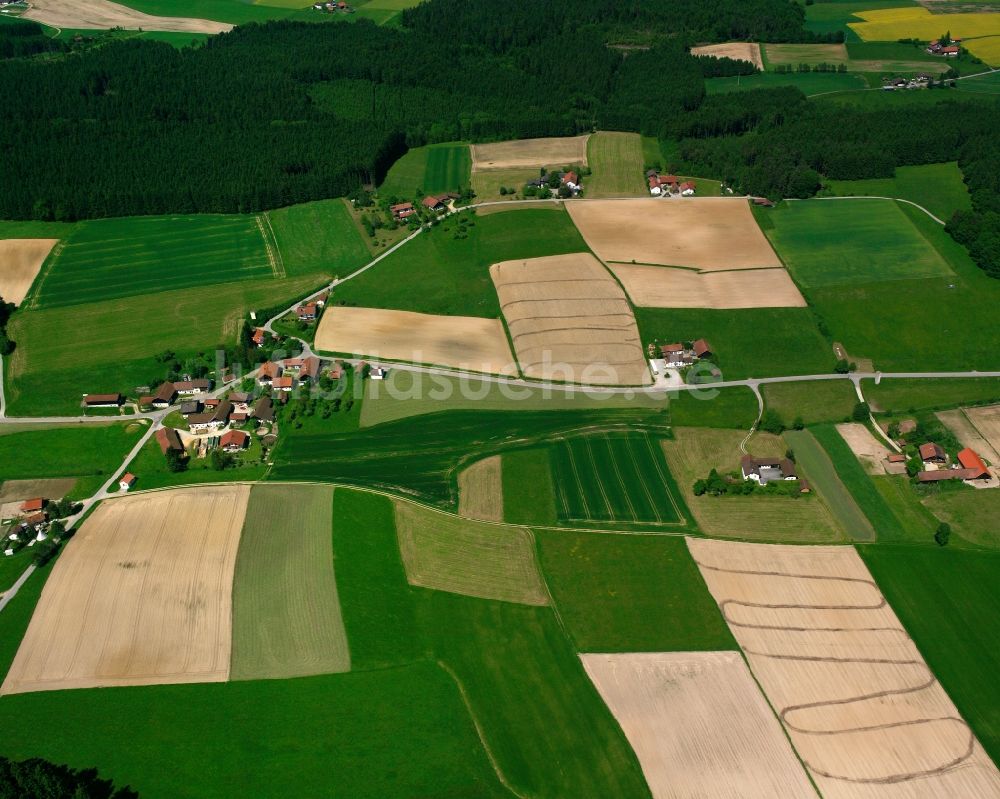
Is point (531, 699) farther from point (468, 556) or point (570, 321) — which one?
point (570, 321)

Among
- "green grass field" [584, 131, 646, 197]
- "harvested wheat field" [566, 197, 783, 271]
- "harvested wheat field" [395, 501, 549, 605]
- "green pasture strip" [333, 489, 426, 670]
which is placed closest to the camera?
"green pasture strip" [333, 489, 426, 670]

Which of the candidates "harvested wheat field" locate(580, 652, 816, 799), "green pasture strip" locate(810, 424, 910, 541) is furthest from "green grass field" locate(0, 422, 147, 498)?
"green pasture strip" locate(810, 424, 910, 541)

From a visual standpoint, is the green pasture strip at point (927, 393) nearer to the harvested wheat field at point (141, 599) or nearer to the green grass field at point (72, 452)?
the harvested wheat field at point (141, 599)

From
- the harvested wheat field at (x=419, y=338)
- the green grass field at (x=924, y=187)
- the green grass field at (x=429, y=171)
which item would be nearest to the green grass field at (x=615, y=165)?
the green grass field at (x=429, y=171)

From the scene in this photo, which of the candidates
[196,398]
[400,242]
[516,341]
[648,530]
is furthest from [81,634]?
[400,242]

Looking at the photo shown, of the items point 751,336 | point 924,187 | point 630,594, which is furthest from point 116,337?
point 924,187

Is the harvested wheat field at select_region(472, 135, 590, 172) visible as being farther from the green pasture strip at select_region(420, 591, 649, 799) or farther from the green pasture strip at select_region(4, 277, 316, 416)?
the green pasture strip at select_region(420, 591, 649, 799)
